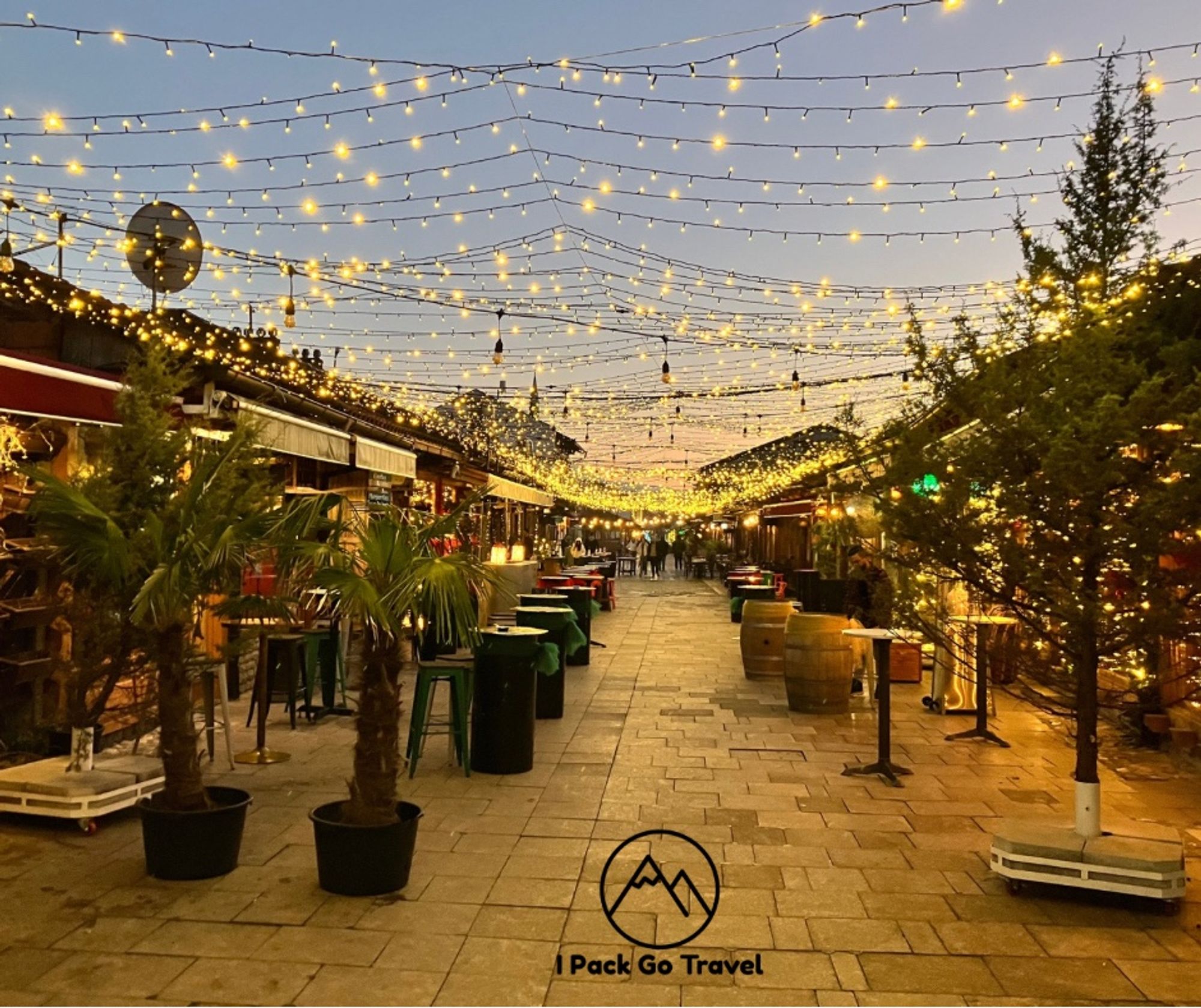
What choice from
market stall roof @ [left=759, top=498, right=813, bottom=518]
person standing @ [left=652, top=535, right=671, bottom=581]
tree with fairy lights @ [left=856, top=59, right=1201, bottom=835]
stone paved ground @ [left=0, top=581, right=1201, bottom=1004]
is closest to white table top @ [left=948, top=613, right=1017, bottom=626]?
stone paved ground @ [left=0, top=581, right=1201, bottom=1004]

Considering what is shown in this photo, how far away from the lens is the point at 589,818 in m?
5.09

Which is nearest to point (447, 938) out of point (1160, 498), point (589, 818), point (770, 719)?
point (589, 818)

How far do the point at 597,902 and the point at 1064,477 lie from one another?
8.69ft

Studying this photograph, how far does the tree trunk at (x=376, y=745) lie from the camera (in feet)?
13.1

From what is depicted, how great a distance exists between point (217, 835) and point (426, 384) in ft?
35.5

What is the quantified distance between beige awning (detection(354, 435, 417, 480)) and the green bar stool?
3.69 metres

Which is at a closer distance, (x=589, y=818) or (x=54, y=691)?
(x=589, y=818)

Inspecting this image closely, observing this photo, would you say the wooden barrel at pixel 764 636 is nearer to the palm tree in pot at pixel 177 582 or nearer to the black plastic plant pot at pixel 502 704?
the black plastic plant pot at pixel 502 704

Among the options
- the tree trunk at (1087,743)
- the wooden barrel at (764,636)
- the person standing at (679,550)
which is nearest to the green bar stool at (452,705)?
the tree trunk at (1087,743)

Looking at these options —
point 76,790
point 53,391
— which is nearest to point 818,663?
point 76,790

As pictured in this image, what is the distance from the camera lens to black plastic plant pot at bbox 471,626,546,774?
6035mm

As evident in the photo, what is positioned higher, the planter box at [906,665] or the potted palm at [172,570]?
the potted palm at [172,570]

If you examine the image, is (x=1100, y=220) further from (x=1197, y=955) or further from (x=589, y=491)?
(x=589, y=491)

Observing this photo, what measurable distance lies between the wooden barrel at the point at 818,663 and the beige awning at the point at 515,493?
5244 mm
